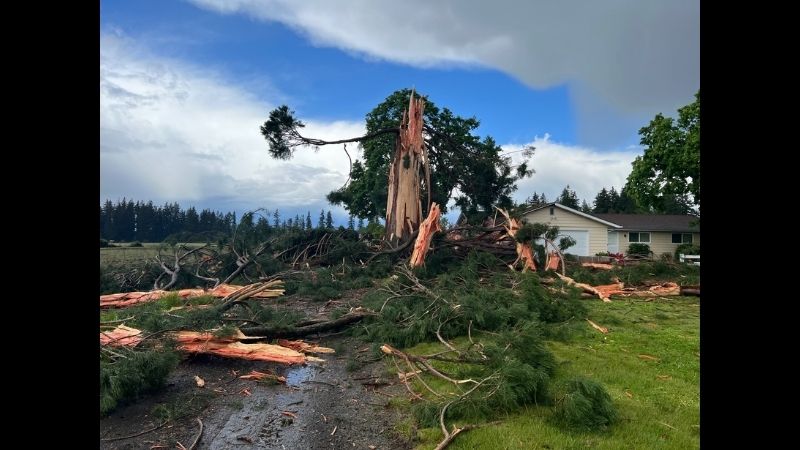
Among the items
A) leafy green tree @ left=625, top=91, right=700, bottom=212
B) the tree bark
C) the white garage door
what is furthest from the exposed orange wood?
the white garage door

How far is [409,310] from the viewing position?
7711mm

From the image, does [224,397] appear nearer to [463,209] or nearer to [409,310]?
[409,310]

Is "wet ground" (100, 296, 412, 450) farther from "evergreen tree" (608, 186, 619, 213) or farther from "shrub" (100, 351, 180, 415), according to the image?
"evergreen tree" (608, 186, 619, 213)

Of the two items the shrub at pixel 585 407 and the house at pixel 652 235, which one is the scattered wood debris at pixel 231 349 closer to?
the shrub at pixel 585 407

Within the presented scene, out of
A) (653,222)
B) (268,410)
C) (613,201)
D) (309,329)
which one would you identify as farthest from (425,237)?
(613,201)

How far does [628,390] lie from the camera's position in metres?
4.75

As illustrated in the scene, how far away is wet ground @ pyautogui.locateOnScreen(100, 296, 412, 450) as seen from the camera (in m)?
3.83

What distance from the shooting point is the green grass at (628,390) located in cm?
359

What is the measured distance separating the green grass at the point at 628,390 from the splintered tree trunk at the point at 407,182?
26.1ft

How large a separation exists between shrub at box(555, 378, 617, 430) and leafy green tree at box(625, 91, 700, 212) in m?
20.1

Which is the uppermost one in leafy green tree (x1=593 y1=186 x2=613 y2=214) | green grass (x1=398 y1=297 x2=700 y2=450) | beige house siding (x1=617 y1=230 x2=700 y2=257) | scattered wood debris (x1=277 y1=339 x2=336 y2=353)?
leafy green tree (x1=593 y1=186 x2=613 y2=214)
